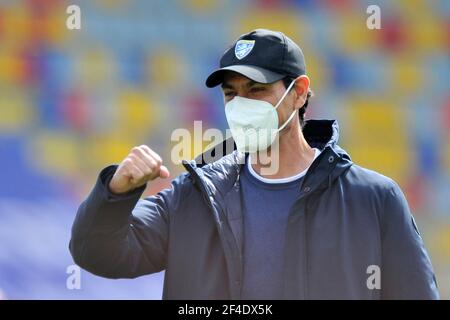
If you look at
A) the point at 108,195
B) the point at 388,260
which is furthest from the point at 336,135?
the point at 108,195

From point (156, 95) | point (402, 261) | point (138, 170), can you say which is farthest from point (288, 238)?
point (156, 95)

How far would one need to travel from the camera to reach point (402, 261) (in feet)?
5.20

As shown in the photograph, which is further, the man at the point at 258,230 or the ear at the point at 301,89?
the ear at the point at 301,89

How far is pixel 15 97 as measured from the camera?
3318 mm

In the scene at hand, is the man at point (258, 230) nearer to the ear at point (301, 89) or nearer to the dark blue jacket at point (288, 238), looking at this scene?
the dark blue jacket at point (288, 238)

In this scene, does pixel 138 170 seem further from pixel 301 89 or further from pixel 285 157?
pixel 301 89

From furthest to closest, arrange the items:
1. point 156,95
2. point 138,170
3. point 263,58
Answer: point 156,95 → point 263,58 → point 138,170

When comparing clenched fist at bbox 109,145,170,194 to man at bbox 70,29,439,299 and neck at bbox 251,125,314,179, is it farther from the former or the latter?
neck at bbox 251,125,314,179

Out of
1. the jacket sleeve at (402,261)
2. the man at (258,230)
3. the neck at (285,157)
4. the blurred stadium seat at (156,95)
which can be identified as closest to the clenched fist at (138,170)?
the man at (258,230)

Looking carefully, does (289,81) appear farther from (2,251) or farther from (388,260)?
(2,251)

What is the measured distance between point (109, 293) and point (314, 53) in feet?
4.60

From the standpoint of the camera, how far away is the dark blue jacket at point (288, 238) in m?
1.55

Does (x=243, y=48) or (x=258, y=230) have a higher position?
(x=243, y=48)

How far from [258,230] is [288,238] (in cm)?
7
